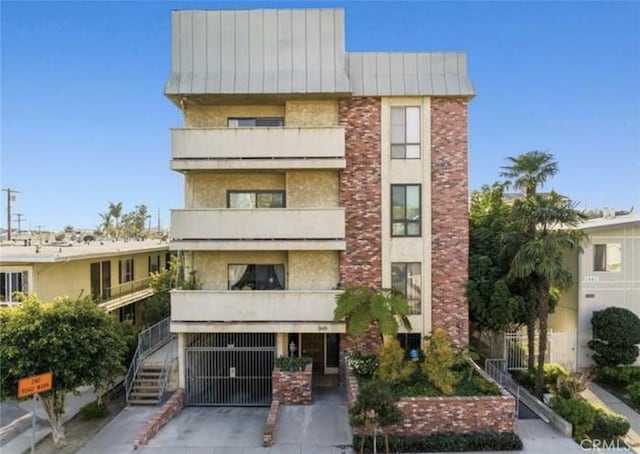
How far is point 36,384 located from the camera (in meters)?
10.9

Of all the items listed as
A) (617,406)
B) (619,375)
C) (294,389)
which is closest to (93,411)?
(294,389)

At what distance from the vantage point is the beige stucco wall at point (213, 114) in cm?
1652

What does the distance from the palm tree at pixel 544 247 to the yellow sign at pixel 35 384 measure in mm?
14959

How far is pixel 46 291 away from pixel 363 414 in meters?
15.5

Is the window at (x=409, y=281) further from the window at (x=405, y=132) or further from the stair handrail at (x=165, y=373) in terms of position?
the stair handrail at (x=165, y=373)

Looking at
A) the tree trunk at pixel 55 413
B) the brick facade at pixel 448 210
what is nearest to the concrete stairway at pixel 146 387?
the tree trunk at pixel 55 413

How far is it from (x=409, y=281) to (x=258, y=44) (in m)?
10.8

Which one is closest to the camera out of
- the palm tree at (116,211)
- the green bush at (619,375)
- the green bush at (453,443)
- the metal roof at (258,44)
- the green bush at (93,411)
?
the green bush at (453,443)

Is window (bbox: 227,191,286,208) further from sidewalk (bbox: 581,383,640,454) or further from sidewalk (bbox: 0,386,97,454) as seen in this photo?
sidewalk (bbox: 581,383,640,454)

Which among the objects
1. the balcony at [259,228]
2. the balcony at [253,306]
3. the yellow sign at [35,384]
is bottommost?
the yellow sign at [35,384]

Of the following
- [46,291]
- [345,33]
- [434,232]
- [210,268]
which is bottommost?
[46,291]

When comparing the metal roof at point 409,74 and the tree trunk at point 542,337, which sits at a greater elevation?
the metal roof at point 409,74

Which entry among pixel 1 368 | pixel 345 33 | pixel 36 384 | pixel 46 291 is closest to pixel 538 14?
pixel 345 33

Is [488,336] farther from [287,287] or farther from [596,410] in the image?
[287,287]
